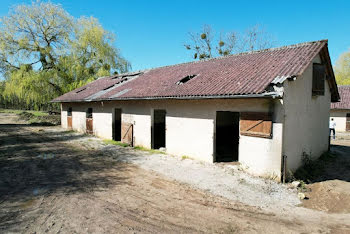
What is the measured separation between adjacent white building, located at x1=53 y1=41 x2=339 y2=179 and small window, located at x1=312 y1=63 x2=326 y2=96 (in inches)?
1.0

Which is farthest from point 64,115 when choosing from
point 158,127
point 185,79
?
point 185,79

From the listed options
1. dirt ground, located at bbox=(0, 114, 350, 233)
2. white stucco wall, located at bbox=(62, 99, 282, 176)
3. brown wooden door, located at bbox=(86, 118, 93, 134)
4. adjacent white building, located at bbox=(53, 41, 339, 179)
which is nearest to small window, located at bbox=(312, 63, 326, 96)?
adjacent white building, located at bbox=(53, 41, 339, 179)

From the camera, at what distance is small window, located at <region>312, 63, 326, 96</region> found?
8680mm

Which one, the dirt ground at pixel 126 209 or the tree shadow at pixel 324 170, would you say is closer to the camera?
the dirt ground at pixel 126 209

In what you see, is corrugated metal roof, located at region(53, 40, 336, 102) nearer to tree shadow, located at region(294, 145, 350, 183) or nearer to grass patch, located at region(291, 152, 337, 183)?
grass patch, located at region(291, 152, 337, 183)

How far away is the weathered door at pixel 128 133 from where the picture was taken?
12523 mm

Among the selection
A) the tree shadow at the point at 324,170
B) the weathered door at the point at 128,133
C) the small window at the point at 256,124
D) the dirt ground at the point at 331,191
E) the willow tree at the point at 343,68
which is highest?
the willow tree at the point at 343,68

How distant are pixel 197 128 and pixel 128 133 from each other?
16.9 feet

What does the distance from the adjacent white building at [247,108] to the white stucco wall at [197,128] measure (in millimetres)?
30

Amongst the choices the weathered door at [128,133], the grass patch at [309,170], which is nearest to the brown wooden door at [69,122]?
the weathered door at [128,133]

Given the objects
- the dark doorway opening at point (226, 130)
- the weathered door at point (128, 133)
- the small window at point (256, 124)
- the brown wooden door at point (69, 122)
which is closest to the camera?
the small window at point (256, 124)

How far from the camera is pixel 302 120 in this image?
808cm

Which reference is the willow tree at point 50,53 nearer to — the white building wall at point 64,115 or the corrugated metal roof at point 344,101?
the white building wall at point 64,115

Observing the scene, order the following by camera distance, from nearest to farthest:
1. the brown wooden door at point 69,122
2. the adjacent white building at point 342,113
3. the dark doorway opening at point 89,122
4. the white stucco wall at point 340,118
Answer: the dark doorway opening at point 89,122 < the brown wooden door at point 69,122 < the adjacent white building at point 342,113 < the white stucco wall at point 340,118
